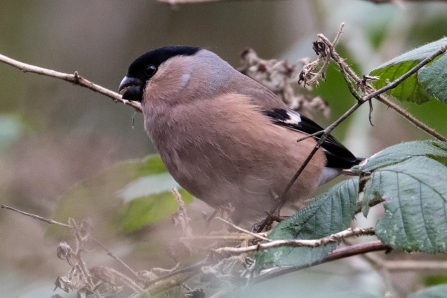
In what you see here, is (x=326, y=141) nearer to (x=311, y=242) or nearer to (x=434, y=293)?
(x=434, y=293)

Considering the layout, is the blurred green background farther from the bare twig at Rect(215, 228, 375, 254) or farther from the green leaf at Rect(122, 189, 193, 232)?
the bare twig at Rect(215, 228, 375, 254)

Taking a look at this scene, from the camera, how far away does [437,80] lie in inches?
68.3

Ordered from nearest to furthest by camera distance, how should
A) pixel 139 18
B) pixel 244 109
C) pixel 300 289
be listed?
pixel 300 289, pixel 244 109, pixel 139 18

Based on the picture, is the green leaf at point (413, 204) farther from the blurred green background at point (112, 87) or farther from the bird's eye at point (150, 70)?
the bird's eye at point (150, 70)

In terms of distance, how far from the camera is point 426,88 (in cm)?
175

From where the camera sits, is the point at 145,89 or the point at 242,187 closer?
the point at 242,187

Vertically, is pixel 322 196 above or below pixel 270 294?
above

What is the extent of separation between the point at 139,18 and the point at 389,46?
11.3 feet

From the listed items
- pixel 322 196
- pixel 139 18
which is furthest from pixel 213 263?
pixel 139 18

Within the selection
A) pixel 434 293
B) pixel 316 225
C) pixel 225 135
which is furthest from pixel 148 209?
pixel 434 293

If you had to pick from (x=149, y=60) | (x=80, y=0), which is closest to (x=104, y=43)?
(x=80, y=0)

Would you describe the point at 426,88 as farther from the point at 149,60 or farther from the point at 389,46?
the point at 389,46

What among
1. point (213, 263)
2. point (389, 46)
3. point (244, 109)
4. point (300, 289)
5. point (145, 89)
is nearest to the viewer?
point (213, 263)

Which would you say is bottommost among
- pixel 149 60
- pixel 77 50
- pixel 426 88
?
pixel 77 50
